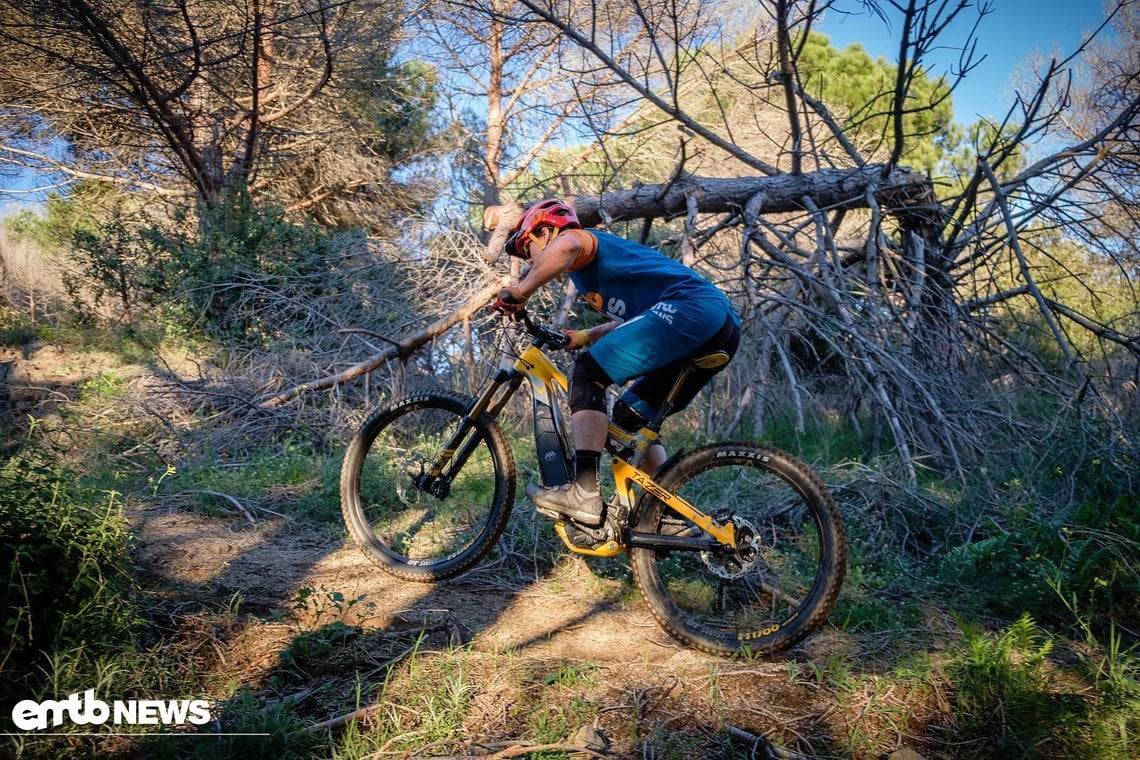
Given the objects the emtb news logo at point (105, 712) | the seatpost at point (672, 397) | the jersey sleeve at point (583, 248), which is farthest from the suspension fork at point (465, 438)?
the emtb news logo at point (105, 712)

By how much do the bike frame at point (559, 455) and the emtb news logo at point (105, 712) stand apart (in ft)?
5.42

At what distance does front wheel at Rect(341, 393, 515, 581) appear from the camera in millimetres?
4051

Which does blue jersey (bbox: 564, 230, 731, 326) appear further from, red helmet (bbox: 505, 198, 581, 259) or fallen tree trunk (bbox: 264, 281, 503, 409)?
fallen tree trunk (bbox: 264, 281, 503, 409)

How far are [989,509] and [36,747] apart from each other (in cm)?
488

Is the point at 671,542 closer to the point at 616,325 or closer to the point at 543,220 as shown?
the point at 616,325

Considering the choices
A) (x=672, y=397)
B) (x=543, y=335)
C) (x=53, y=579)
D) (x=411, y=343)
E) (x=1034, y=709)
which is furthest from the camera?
(x=411, y=343)

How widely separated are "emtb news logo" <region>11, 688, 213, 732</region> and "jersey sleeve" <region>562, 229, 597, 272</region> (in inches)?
94.2

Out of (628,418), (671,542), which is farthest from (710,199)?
(671,542)

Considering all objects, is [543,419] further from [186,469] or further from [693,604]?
[186,469]

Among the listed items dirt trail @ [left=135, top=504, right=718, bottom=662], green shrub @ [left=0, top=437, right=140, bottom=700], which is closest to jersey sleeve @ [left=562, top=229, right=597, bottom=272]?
dirt trail @ [left=135, top=504, right=718, bottom=662]

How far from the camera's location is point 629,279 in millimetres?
3771

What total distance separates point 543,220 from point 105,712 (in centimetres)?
268

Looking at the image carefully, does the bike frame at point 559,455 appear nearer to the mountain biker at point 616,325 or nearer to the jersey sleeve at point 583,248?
the mountain biker at point 616,325

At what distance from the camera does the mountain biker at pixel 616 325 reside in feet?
11.7
